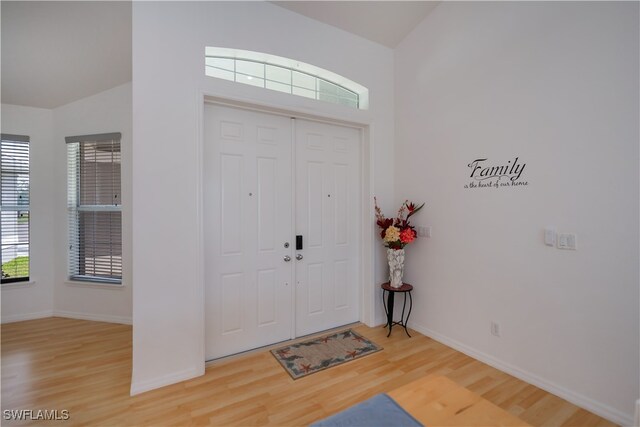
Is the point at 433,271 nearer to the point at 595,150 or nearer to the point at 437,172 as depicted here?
the point at 437,172

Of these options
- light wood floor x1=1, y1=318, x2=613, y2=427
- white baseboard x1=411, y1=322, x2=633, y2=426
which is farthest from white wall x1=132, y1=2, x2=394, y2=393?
white baseboard x1=411, y1=322, x2=633, y2=426

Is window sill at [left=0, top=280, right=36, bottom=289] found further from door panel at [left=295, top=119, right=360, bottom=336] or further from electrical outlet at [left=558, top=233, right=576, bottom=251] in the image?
electrical outlet at [left=558, top=233, right=576, bottom=251]

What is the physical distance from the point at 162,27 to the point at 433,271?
344cm

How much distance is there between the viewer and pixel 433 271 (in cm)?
309

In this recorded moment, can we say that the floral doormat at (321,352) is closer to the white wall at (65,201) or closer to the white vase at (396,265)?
the white vase at (396,265)

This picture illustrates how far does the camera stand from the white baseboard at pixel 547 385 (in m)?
1.85

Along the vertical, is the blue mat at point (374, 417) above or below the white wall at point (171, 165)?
below

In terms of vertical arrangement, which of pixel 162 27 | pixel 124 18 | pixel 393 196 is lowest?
pixel 393 196

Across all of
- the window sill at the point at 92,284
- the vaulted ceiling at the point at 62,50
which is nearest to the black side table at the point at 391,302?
the window sill at the point at 92,284

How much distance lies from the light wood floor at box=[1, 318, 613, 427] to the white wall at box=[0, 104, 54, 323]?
81 cm

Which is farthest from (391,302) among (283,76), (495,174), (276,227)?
(283,76)

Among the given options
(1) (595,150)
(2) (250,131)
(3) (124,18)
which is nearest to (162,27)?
(3) (124,18)

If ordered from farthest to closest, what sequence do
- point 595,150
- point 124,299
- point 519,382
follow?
point 124,299, point 519,382, point 595,150

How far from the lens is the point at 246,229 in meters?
2.77
